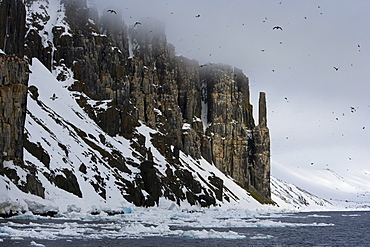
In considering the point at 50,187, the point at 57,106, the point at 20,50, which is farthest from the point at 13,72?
the point at 57,106

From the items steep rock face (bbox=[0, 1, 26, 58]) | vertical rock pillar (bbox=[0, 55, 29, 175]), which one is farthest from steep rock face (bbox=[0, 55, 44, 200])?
steep rock face (bbox=[0, 1, 26, 58])

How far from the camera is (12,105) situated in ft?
275

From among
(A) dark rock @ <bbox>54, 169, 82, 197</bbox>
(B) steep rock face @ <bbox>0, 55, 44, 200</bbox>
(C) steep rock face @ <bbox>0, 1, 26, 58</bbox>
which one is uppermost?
(C) steep rock face @ <bbox>0, 1, 26, 58</bbox>

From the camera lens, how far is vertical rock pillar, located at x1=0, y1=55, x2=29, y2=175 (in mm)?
82438

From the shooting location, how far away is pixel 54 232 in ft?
186

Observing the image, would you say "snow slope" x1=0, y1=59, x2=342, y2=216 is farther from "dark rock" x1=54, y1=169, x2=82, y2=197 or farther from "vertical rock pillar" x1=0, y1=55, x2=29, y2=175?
"vertical rock pillar" x1=0, y1=55, x2=29, y2=175

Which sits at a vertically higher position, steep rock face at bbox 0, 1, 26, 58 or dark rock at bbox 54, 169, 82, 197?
steep rock face at bbox 0, 1, 26, 58

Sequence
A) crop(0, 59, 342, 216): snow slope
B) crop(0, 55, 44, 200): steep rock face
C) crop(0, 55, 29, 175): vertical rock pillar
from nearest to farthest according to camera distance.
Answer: crop(0, 55, 44, 200): steep rock face → crop(0, 55, 29, 175): vertical rock pillar → crop(0, 59, 342, 216): snow slope

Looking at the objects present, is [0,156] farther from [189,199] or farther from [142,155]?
[189,199]

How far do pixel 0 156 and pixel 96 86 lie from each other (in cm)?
10652

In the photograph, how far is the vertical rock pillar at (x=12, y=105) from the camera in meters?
82.4

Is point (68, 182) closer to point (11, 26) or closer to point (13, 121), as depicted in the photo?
point (13, 121)

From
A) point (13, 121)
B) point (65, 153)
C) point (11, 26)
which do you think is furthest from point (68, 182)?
point (11, 26)

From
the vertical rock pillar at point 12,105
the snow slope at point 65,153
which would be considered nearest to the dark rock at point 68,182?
the snow slope at point 65,153
